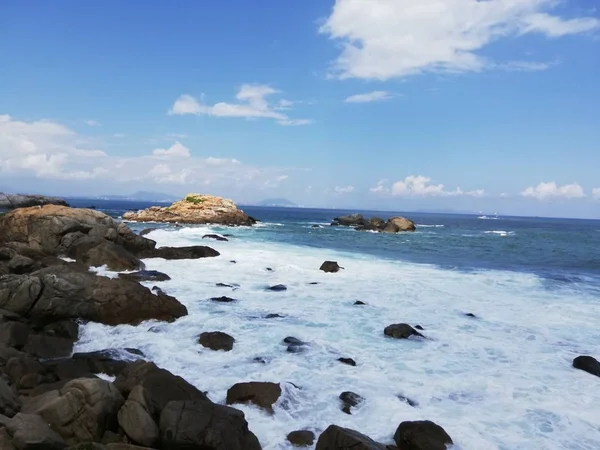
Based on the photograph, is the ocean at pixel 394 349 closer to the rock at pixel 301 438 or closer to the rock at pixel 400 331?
the rock at pixel 301 438

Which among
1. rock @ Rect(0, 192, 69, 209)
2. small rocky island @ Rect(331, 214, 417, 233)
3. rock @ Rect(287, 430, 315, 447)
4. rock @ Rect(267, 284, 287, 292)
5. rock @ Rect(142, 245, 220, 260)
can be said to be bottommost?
rock @ Rect(287, 430, 315, 447)

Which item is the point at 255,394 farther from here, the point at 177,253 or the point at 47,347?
the point at 177,253

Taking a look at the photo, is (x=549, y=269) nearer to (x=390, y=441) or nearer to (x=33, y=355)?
(x=390, y=441)

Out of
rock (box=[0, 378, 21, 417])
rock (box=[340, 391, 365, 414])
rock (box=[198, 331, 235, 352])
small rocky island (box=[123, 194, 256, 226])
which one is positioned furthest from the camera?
small rocky island (box=[123, 194, 256, 226])

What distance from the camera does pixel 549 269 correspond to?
3534cm

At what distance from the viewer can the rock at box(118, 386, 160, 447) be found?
791 cm

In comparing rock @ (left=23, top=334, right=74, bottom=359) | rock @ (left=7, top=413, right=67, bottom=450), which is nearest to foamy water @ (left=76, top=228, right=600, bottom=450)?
rock @ (left=23, top=334, right=74, bottom=359)

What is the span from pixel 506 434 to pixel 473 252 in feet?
128

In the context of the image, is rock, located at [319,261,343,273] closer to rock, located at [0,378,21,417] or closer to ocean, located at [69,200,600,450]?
ocean, located at [69,200,600,450]

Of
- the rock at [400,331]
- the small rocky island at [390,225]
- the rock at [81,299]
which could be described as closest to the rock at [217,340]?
the rock at [81,299]

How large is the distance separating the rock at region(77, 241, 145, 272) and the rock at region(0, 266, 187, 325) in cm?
620

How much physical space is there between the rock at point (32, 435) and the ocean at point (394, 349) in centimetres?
375

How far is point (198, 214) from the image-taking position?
78.1m

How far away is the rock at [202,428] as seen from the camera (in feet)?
25.6
